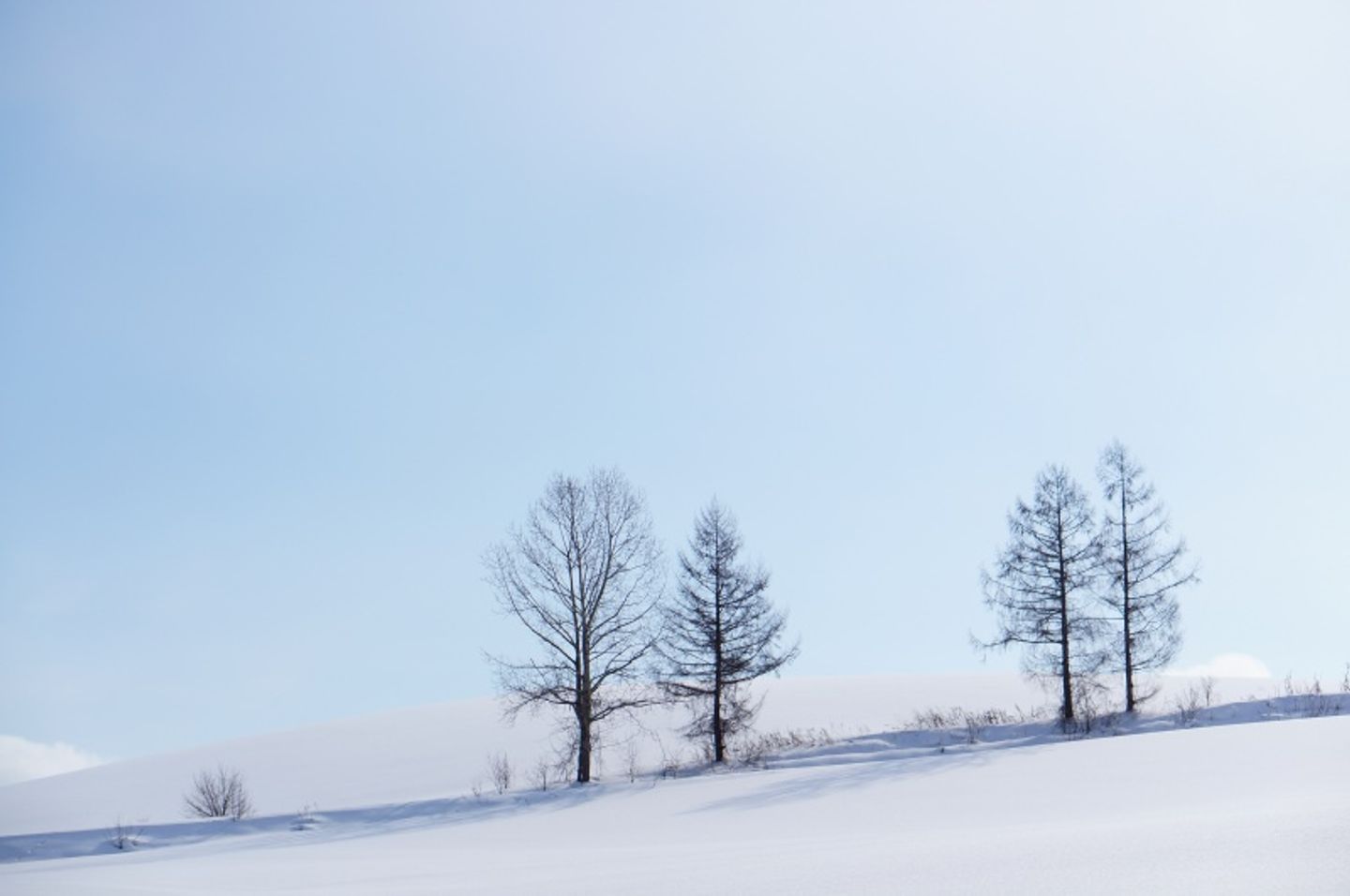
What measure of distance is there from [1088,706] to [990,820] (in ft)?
70.2

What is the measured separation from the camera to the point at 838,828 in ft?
42.2

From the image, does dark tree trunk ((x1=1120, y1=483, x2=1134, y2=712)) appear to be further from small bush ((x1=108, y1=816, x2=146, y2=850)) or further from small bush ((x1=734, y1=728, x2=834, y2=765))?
small bush ((x1=108, y1=816, x2=146, y2=850))

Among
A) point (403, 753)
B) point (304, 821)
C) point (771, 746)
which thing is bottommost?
point (403, 753)

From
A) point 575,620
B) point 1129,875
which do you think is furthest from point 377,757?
point 1129,875

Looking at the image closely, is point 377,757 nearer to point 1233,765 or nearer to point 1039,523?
point 1039,523

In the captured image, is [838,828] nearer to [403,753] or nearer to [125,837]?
[125,837]

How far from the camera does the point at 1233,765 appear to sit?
14.5 metres

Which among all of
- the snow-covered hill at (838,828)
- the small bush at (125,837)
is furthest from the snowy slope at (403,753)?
the small bush at (125,837)

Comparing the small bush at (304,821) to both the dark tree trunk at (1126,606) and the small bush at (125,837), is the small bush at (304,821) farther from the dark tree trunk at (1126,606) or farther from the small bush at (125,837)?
the dark tree trunk at (1126,606)

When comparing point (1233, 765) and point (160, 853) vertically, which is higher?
point (1233, 765)

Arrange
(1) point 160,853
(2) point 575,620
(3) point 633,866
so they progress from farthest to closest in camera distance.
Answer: (2) point 575,620 → (1) point 160,853 → (3) point 633,866

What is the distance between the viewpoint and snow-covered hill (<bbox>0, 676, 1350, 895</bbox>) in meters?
6.43

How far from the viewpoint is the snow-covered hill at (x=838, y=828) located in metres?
6.43

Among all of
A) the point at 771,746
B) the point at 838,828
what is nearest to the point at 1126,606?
the point at 771,746
